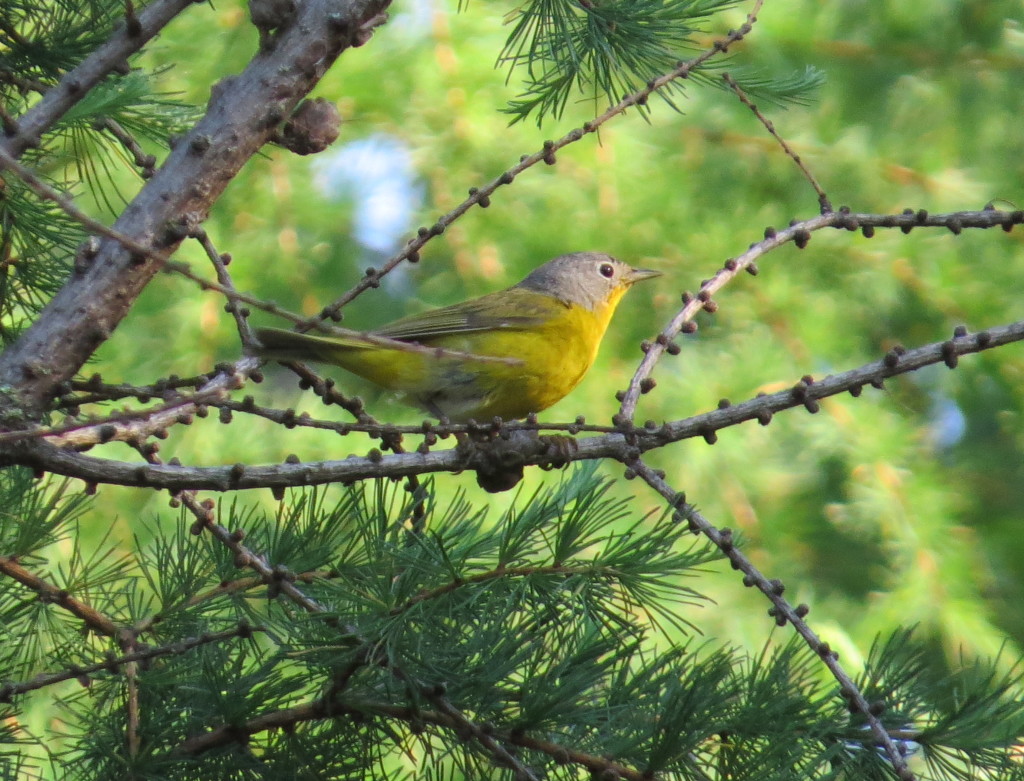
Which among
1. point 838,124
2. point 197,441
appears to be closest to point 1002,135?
point 838,124

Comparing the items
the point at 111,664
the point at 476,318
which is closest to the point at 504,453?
the point at 111,664

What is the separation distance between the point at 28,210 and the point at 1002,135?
5749 millimetres

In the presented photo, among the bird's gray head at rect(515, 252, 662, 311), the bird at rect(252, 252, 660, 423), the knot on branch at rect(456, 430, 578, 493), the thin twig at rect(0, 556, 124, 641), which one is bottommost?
the thin twig at rect(0, 556, 124, 641)

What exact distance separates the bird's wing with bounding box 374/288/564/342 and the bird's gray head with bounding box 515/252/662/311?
0.29 m

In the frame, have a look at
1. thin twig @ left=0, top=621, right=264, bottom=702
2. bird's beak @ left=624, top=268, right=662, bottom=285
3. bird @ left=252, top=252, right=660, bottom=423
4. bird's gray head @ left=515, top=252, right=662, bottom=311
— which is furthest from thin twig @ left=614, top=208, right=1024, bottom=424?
bird's beak @ left=624, top=268, right=662, bottom=285

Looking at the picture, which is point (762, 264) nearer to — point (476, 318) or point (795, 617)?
point (476, 318)

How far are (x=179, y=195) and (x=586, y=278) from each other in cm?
263

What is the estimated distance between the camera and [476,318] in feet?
11.8

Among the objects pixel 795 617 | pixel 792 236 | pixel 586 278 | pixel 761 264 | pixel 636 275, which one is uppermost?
pixel 761 264

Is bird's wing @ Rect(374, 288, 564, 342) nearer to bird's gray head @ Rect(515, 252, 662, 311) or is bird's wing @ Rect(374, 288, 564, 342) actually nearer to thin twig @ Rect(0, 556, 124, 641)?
bird's gray head @ Rect(515, 252, 662, 311)

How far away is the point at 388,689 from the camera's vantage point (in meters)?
1.63

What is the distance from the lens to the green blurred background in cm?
509

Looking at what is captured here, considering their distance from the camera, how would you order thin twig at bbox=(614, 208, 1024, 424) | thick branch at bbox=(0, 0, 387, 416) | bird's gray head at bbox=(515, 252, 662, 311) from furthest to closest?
bird's gray head at bbox=(515, 252, 662, 311) → thin twig at bbox=(614, 208, 1024, 424) → thick branch at bbox=(0, 0, 387, 416)

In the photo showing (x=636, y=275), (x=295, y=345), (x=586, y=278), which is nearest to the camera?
(x=295, y=345)
